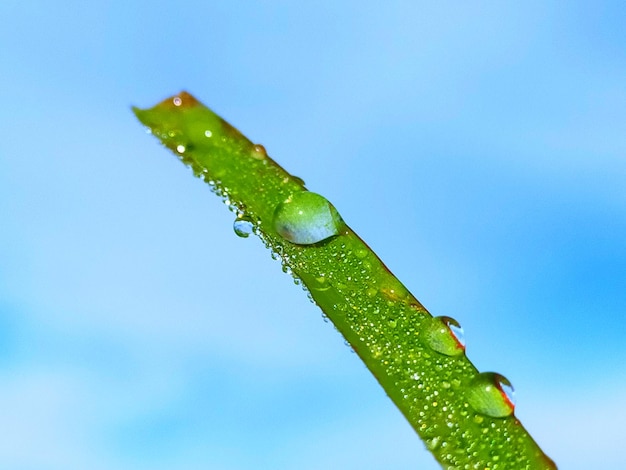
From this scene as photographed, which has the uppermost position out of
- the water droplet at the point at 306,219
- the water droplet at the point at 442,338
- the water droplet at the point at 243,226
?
the water droplet at the point at 243,226

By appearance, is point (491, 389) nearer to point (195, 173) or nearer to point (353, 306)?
point (353, 306)

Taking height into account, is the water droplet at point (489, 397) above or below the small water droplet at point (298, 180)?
below

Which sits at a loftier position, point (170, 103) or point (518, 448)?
point (170, 103)

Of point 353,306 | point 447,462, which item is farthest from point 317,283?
point 447,462

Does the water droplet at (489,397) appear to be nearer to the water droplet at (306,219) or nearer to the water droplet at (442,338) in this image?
the water droplet at (442,338)

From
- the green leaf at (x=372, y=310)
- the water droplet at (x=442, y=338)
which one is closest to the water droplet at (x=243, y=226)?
the green leaf at (x=372, y=310)
